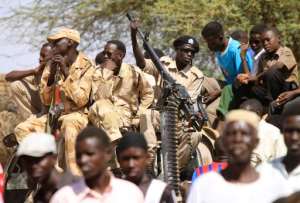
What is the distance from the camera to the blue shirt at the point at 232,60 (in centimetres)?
1262

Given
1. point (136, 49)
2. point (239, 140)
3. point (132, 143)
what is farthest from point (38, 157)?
point (136, 49)

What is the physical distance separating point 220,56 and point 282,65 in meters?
1.04

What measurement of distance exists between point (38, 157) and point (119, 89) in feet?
13.5

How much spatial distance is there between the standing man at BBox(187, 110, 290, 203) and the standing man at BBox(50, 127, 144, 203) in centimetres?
41

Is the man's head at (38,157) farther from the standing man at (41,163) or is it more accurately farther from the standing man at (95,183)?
the standing man at (95,183)

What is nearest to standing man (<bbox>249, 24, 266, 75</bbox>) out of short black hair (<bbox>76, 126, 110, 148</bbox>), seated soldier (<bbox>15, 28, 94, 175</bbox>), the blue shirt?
the blue shirt

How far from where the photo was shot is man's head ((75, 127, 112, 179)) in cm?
727

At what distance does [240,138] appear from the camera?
7.36m

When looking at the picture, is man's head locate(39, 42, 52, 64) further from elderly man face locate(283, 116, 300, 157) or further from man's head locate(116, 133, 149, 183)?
elderly man face locate(283, 116, 300, 157)

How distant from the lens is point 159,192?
8094mm

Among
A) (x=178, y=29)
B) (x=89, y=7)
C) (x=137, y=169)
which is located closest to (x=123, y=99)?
(x=137, y=169)

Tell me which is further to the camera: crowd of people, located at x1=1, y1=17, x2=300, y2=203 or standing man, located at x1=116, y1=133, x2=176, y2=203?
crowd of people, located at x1=1, y1=17, x2=300, y2=203

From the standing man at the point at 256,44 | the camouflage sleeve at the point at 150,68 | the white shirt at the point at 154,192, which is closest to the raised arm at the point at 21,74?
the camouflage sleeve at the point at 150,68

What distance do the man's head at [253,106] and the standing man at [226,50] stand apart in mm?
1024
